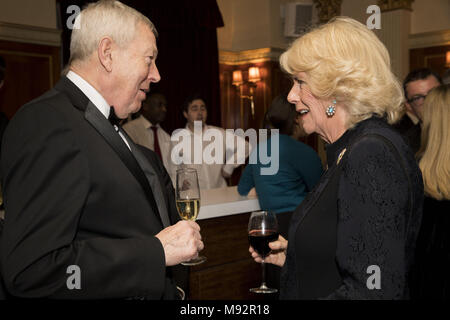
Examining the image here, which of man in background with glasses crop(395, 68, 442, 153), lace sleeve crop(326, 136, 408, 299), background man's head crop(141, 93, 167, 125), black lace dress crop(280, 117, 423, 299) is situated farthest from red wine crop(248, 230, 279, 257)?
background man's head crop(141, 93, 167, 125)

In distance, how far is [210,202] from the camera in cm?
278

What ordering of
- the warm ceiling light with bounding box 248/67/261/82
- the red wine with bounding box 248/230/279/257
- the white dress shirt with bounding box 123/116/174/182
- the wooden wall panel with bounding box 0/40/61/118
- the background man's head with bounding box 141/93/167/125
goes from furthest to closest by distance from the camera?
1. the warm ceiling light with bounding box 248/67/261/82
2. the wooden wall panel with bounding box 0/40/61/118
3. the background man's head with bounding box 141/93/167/125
4. the white dress shirt with bounding box 123/116/174/182
5. the red wine with bounding box 248/230/279/257

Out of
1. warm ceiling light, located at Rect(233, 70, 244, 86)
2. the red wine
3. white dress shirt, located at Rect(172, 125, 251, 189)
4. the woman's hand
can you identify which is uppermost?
warm ceiling light, located at Rect(233, 70, 244, 86)

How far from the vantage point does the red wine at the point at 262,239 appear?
5.08 feet

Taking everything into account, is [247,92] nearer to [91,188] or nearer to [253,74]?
[253,74]

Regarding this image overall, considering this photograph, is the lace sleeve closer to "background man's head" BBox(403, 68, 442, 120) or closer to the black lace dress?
the black lace dress

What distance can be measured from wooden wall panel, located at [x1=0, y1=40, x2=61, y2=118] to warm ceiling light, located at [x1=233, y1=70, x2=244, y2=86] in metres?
3.75

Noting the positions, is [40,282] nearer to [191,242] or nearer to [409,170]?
[191,242]

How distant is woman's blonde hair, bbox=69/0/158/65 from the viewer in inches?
48.2

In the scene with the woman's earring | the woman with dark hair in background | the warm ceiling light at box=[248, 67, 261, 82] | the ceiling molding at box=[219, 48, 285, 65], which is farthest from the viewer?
the warm ceiling light at box=[248, 67, 261, 82]

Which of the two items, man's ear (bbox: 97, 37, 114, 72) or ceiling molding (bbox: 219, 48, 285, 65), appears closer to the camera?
man's ear (bbox: 97, 37, 114, 72)

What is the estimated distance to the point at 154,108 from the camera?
4.45 metres

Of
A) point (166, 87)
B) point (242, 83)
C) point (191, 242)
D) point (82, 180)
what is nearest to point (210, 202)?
point (191, 242)
